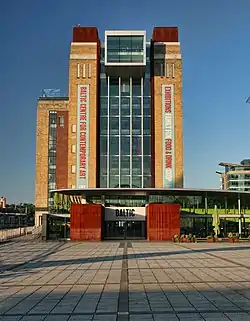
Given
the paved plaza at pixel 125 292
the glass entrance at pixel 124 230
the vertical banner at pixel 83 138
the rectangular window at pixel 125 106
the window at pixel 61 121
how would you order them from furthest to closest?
1. the window at pixel 61 121
2. the rectangular window at pixel 125 106
3. the vertical banner at pixel 83 138
4. the glass entrance at pixel 124 230
5. the paved plaza at pixel 125 292

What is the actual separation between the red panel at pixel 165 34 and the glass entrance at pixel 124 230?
4137 cm

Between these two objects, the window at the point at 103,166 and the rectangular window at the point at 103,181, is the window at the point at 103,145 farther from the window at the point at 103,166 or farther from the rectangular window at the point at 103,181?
the rectangular window at the point at 103,181

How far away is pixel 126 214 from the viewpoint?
52.4m

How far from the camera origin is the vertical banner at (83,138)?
7362 cm

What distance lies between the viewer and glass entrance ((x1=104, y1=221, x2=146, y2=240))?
51.8 meters

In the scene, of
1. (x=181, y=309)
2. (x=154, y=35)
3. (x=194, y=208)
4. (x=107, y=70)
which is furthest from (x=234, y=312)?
(x=154, y=35)

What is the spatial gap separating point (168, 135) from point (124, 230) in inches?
1105

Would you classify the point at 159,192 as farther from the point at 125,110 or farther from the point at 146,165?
the point at 125,110

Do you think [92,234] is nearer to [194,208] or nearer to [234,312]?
[194,208]

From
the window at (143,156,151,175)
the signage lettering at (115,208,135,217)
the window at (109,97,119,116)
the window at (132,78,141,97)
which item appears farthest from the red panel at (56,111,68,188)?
the signage lettering at (115,208,135,217)

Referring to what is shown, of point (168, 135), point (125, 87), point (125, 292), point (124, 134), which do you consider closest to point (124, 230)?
point (124, 134)

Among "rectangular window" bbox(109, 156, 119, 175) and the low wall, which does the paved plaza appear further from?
"rectangular window" bbox(109, 156, 119, 175)

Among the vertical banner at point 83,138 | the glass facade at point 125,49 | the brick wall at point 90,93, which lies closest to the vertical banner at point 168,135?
the glass facade at point 125,49

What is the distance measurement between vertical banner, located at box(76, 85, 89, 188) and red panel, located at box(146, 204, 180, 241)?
1058 inches
